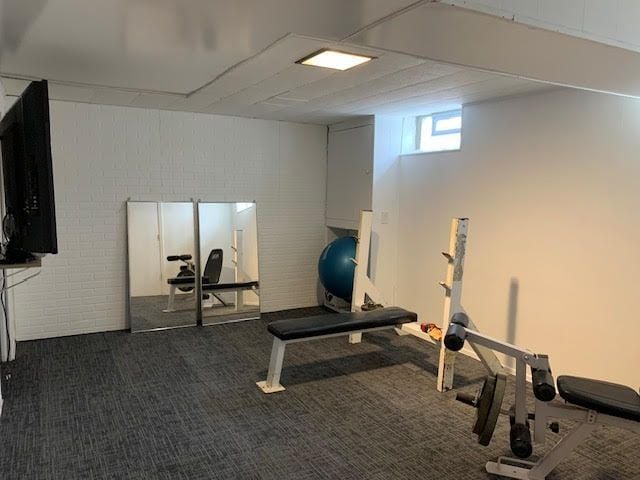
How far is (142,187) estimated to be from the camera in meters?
4.74

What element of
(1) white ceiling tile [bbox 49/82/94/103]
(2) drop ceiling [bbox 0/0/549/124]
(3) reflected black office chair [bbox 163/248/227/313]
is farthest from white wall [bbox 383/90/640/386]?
(1) white ceiling tile [bbox 49/82/94/103]

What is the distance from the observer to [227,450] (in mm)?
2594

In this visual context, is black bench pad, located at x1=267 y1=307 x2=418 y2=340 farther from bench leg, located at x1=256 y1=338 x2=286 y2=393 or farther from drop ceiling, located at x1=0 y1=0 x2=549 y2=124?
drop ceiling, located at x1=0 y1=0 x2=549 y2=124

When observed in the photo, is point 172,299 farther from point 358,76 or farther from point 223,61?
point 358,76

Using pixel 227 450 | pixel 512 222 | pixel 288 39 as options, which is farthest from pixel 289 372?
pixel 288 39

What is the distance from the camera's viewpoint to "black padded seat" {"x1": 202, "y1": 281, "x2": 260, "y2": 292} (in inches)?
200

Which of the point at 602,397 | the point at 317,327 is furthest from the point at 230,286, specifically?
the point at 602,397

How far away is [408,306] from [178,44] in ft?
10.9

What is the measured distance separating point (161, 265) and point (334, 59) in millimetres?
2908

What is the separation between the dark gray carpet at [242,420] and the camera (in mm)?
2449

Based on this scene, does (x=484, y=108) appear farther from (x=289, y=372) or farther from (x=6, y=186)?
(x=6, y=186)

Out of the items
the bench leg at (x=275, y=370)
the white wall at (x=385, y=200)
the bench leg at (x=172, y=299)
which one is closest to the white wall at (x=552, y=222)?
the white wall at (x=385, y=200)

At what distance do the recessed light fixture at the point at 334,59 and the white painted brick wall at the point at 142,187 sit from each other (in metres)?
2.35

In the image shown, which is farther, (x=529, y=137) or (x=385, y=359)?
(x=385, y=359)
